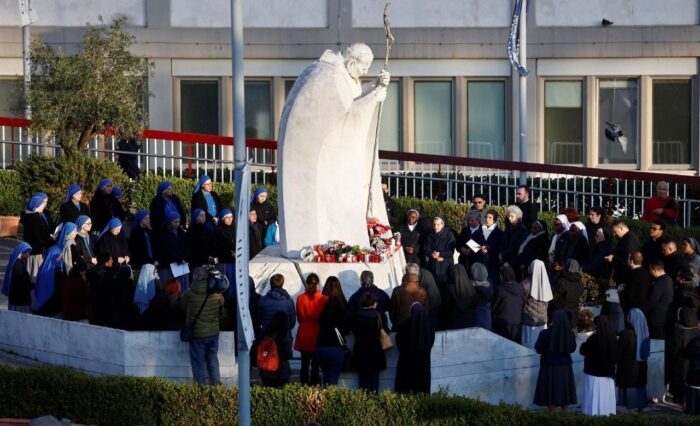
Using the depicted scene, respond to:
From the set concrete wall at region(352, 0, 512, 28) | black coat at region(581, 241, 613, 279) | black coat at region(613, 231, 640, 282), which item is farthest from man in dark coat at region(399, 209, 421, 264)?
concrete wall at region(352, 0, 512, 28)

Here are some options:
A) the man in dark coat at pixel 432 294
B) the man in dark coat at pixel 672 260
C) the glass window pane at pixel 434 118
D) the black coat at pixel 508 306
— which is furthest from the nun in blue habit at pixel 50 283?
the glass window pane at pixel 434 118

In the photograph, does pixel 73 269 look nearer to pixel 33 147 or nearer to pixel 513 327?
pixel 513 327

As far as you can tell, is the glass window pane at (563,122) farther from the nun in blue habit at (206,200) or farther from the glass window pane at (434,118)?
the nun in blue habit at (206,200)

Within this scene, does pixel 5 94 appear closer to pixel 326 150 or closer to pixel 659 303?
pixel 326 150

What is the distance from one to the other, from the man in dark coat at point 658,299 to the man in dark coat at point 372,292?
10.2 feet

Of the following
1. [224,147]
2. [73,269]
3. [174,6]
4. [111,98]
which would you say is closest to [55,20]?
[174,6]

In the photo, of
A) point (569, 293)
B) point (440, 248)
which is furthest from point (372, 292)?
point (440, 248)

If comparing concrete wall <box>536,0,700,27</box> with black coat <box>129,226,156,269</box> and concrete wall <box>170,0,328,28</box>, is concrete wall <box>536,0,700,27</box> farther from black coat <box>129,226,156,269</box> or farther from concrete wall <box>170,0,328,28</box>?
black coat <box>129,226,156,269</box>

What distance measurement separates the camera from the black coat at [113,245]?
22641mm

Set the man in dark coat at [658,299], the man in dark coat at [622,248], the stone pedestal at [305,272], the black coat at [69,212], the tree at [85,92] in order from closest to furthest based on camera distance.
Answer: the man in dark coat at [658,299], the stone pedestal at [305,272], the man in dark coat at [622,248], the black coat at [69,212], the tree at [85,92]

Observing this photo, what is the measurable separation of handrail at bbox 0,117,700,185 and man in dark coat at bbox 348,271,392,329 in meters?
8.67

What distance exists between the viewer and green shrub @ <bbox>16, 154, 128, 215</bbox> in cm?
2753

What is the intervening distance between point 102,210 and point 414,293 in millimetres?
6708

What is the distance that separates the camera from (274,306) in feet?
65.3
